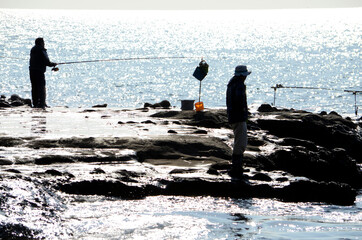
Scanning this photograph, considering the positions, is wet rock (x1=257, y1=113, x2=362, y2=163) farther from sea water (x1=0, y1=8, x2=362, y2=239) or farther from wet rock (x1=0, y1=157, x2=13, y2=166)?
wet rock (x1=0, y1=157, x2=13, y2=166)

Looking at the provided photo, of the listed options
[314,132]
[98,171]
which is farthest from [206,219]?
[314,132]

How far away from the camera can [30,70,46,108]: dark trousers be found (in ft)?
57.4

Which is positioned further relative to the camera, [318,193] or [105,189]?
[318,193]

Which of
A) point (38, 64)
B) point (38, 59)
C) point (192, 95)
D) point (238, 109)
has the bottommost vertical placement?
point (192, 95)

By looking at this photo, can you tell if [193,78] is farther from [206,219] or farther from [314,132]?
[206,219]

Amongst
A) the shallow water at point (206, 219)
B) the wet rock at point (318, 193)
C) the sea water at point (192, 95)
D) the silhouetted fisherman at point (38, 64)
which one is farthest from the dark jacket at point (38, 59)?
the wet rock at point (318, 193)

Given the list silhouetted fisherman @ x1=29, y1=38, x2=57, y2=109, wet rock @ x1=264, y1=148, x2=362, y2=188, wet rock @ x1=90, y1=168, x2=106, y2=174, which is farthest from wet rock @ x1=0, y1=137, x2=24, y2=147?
silhouetted fisherman @ x1=29, y1=38, x2=57, y2=109

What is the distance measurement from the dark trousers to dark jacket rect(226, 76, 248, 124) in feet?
28.4

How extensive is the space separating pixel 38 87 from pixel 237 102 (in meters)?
9.01

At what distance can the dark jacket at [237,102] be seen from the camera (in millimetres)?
10227

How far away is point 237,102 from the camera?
10.2 m

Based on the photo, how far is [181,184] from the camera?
31.9ft

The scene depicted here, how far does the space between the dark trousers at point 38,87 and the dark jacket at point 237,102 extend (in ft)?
28.4

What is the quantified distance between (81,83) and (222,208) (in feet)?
154
